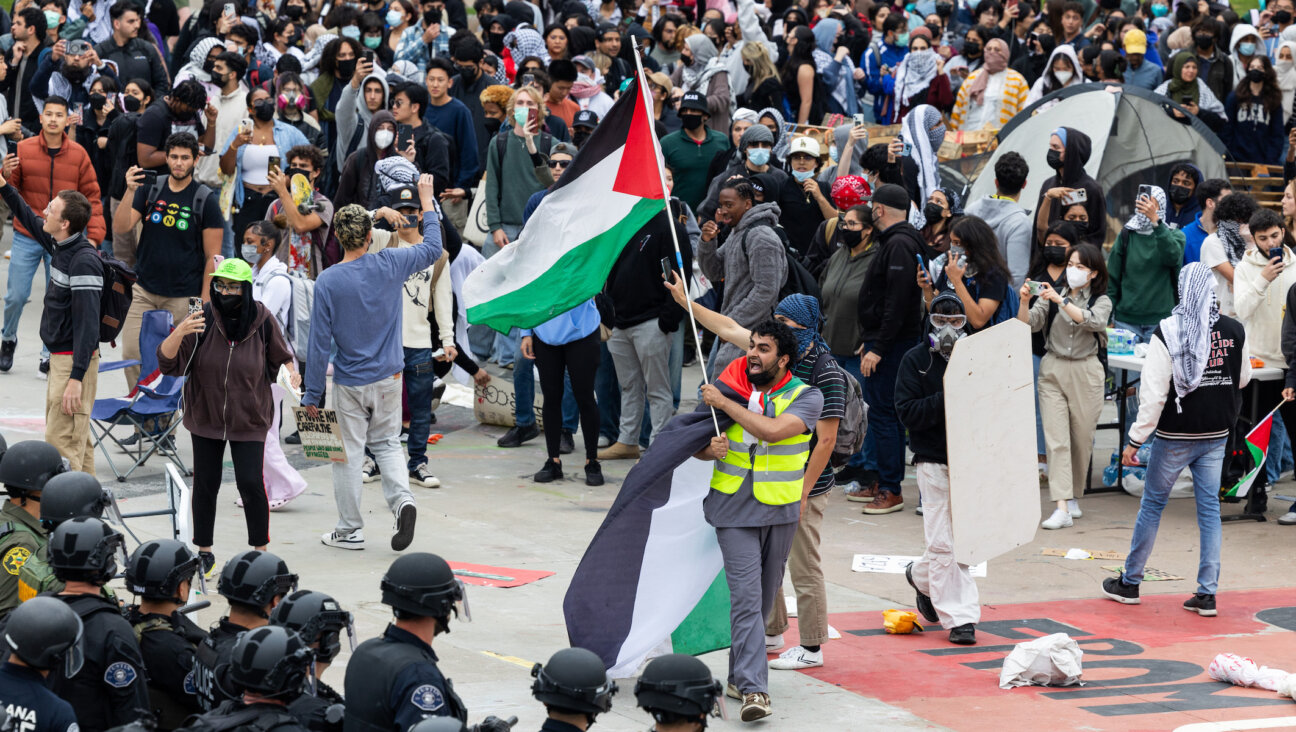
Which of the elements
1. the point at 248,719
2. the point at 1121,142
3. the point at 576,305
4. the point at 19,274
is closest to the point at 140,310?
the point at 19,274

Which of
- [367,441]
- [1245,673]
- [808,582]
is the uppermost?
[367,441]

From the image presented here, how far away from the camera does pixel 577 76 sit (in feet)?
52.0

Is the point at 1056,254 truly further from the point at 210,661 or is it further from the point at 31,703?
the point at 31,703

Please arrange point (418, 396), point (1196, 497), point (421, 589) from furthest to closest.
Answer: point (418, 396) → point (1196, 497) → point (421, 589)

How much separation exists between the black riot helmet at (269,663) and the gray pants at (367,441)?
4.89m

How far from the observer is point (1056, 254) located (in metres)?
10.8

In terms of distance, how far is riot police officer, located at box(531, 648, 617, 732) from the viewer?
455 cm

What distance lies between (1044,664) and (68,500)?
183 inches

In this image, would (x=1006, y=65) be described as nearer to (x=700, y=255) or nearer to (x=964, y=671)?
(x=700, y=255)

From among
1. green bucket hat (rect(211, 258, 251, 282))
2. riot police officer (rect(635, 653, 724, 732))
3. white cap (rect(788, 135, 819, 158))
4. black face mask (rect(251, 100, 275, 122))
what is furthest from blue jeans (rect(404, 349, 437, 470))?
riot police officer (rect(635, 653, 724, 732))

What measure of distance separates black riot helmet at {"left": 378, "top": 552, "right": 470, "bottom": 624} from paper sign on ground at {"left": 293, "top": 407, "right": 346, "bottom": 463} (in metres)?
4.40

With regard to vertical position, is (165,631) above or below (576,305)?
below

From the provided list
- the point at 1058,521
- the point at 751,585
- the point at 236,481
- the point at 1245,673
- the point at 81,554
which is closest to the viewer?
the point at 81,554

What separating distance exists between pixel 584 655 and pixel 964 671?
3.81m
